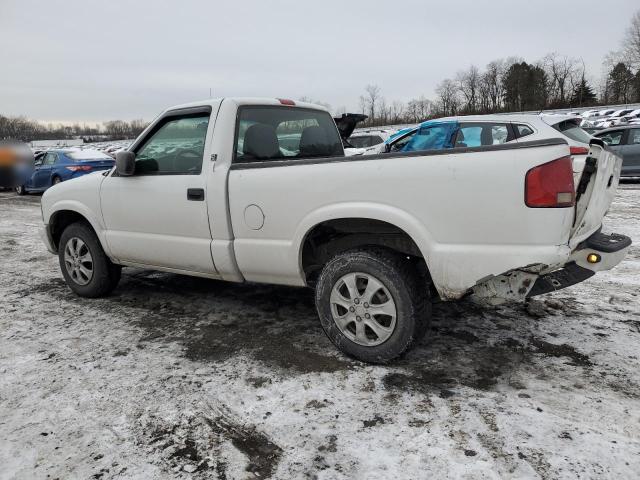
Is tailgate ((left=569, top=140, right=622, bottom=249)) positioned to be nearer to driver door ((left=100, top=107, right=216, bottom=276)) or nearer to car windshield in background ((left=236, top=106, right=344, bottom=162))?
car windshield in background ((left=236, top=106, right=344, bottom=162))

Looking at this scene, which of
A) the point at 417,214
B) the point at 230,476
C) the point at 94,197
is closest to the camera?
the point at 230,476

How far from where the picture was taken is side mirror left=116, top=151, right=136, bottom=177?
4.12 meters

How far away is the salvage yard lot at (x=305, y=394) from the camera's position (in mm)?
2281

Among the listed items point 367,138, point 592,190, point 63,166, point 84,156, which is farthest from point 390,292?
point 63,166

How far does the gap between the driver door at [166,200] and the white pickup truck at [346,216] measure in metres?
0.01

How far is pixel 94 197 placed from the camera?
14.9ft

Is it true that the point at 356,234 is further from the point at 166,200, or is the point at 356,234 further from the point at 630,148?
the point at 630,148

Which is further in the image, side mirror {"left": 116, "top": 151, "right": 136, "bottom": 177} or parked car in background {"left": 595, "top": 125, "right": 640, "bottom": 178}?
parked car in background {"left": 595, "top": 125, "right": 640, "bottom": 178}

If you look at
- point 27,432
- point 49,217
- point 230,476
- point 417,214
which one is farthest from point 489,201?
point 49,217

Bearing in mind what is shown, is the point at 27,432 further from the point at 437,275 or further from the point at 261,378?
the point at 437,275

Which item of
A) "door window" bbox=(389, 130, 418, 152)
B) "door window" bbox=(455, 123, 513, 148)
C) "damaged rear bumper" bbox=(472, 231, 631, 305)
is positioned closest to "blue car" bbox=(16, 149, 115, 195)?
"door window" bbox=(389, 130, 418, 152)

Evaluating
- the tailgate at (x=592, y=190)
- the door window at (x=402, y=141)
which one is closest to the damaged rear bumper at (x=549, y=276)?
the tailgate at (x=592, y=190)

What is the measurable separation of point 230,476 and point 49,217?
12.8 ft

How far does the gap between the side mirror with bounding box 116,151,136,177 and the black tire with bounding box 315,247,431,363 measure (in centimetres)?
202
